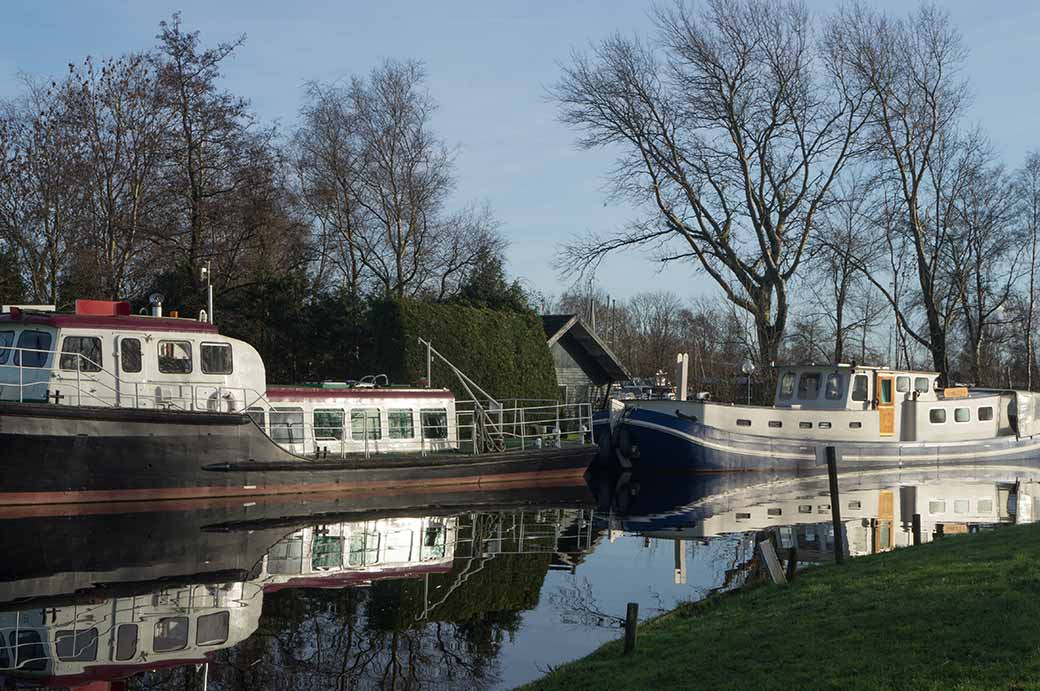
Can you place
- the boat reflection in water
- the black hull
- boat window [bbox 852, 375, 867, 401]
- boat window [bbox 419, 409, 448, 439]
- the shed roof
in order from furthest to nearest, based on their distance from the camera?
the shed roof < boat window [bbox 852, 375, 867, 401] < boat window [bbox 419, 409, 448, 439] < the black hull < the boat reflection in water

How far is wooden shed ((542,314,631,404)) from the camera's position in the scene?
46.6 m

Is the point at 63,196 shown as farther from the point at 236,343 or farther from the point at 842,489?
the point at 842,489

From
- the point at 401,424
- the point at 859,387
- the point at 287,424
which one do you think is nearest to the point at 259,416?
the point at 287,424

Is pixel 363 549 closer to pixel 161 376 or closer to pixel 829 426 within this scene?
pixel 161 376

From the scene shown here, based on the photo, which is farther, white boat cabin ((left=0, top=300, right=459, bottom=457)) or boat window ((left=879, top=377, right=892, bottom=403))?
boat window ((left=879, top=377, right=892, bottom=403))

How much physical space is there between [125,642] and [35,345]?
436 inches

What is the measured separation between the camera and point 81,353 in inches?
838

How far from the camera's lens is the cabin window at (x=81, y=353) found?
2111 cm

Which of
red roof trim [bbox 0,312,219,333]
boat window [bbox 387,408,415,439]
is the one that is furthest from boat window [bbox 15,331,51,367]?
boat window [bbox 387,408,415,439]

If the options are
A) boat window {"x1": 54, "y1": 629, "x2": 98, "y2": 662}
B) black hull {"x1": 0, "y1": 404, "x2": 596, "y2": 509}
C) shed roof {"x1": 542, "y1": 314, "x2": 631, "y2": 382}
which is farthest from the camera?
shed roof {"x1": 542, "y1": 314, "x2": 631, "y2": 382}

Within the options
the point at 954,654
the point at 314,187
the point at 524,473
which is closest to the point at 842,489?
the point at 524,473

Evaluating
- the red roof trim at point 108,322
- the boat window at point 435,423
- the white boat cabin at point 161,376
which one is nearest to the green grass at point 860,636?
the white boat cabin at point 161,376

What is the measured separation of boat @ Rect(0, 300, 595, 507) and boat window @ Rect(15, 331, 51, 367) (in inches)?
1.0

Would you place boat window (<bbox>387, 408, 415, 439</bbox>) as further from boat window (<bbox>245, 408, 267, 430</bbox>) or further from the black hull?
boat window (<bbox>245, 408, 267, 430</bbox>)
